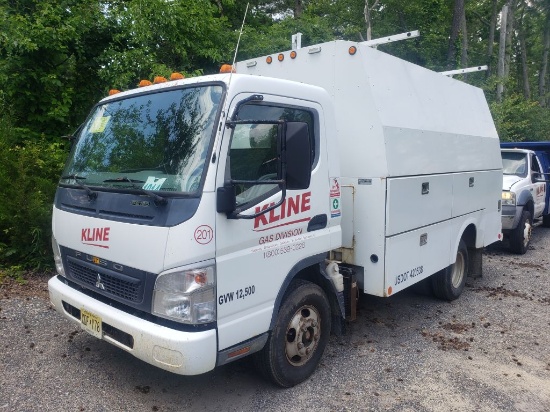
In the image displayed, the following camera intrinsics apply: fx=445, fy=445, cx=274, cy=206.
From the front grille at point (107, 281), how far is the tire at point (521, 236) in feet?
26.7

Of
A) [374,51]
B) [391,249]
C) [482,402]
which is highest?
[374,51]

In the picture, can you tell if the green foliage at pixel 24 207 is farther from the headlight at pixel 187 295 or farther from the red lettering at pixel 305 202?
the red lettering at pixel 305 202

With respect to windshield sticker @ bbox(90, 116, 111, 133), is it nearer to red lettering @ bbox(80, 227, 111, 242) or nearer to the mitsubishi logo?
red lettering @ bbox(80, 227, 111, 242)

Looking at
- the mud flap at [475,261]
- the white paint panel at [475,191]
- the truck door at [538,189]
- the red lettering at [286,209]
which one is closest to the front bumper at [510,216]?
the truck door at [538,189]

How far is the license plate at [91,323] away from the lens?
318cm

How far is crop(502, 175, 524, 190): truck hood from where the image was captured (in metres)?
9.03

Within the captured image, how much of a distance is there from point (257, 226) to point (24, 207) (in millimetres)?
4241

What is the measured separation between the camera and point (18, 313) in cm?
496

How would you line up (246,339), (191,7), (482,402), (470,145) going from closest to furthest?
(246,339) < (482,402) < (470,145) < (191,7)

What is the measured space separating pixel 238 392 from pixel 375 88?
2895 millimetres

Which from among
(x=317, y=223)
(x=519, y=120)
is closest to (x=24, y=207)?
(x=317, y=223)

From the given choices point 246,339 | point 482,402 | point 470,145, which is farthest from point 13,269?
point 470,145

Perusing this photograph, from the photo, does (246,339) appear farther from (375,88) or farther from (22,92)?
(22,92)

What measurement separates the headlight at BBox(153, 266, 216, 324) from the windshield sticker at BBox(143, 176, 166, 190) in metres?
0.60
